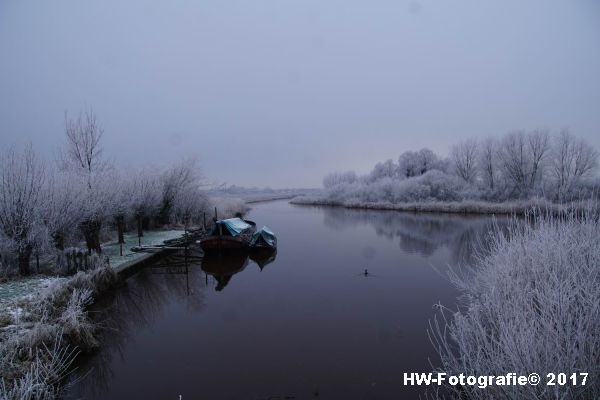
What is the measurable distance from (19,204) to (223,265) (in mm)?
8220

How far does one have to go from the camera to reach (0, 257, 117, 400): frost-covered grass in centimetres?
450

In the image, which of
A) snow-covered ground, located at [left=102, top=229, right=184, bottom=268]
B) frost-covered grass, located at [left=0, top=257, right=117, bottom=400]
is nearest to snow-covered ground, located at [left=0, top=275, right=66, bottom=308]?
frost-covered grass, located at [left=0, top=257, right=117, bottom=400]

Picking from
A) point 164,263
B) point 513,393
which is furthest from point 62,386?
point 164,263

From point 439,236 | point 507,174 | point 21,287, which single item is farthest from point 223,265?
point 507,174

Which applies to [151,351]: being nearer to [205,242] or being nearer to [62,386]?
[62,386]

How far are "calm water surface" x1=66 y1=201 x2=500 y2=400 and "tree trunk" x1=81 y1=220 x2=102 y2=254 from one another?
2482mm

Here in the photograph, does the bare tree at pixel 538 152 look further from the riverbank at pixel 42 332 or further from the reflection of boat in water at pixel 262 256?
the riverbank at pixel 42 332

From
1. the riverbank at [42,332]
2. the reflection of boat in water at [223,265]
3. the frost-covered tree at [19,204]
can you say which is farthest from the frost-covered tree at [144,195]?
the riverbank at [42,332]

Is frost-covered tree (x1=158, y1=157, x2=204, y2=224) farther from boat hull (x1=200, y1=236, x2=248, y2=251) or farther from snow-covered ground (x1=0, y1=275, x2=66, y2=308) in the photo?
snow-covered ground (x1=0, y1=275, x2=66, y2=308)

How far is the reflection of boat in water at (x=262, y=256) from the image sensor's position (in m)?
15.4

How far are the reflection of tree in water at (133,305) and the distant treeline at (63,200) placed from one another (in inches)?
103

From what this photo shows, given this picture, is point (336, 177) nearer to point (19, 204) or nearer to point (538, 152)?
point (538, 152)

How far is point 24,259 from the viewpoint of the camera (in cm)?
897

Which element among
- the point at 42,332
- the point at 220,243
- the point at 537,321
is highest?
the point at 537,321
